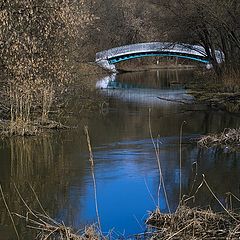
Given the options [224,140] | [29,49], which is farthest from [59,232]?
[29,49]

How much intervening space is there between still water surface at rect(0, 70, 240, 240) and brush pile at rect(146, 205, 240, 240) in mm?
380

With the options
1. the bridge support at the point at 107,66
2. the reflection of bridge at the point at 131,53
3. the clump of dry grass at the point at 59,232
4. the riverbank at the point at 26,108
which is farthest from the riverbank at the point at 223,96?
the bridge support at the point at 107,66

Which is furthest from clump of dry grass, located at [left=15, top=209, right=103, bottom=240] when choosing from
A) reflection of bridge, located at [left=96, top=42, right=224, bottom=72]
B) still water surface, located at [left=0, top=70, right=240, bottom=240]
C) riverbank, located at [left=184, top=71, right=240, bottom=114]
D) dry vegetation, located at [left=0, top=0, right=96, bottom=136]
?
reflection of bridge, located at [left=96, top=42, right=224, bottom=72]

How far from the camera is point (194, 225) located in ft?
22.4

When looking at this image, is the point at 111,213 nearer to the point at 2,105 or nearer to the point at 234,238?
the point at 234,238

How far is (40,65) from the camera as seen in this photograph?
15055 millimetres

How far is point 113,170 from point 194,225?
14.2 ft

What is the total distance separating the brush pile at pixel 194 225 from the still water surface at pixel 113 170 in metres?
0.38

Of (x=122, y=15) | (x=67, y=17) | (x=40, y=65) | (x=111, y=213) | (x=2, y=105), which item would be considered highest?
(x=122, y=15)

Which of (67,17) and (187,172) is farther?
(67,17)

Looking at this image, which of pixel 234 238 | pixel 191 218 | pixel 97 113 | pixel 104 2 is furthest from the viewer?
pixel 104 2

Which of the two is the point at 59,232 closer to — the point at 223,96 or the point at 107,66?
the point at 223,96

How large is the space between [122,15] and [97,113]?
43.6 m

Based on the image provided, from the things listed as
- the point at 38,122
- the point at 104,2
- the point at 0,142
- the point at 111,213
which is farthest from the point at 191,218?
the point at 104,2
